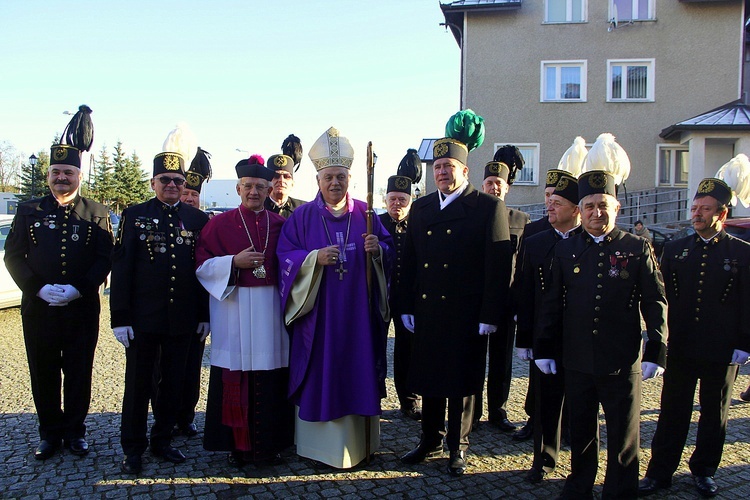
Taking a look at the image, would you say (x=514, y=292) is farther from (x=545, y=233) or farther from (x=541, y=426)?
(x=541, y=426)

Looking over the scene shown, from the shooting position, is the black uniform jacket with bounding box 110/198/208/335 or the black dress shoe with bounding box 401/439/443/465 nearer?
the black uniform jacket with bounding box 110/198/208/335

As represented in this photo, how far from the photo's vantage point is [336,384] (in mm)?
4301

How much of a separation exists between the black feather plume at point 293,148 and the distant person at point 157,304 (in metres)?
2.76

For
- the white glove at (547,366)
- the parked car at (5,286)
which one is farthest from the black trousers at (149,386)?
the parked car at (5,286)

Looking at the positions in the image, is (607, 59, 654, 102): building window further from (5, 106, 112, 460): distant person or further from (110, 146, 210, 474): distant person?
(5, 106, 112, 460): distant person

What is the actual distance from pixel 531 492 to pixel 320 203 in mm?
2573

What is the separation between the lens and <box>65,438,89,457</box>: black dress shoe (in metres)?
4.40

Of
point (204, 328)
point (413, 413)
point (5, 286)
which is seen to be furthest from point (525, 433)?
point (5, 286)

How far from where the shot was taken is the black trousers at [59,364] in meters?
4.44

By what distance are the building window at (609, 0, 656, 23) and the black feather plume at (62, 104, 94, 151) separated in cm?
1962

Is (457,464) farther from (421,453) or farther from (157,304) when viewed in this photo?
(157,304)

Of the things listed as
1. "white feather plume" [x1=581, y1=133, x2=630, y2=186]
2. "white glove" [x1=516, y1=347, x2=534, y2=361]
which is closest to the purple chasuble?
"white glove" [x1=516, y1=347, x2=534, y2=361]

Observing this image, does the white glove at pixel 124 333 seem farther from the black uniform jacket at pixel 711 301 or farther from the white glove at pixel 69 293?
the black uniform jacket at pixel 711 301

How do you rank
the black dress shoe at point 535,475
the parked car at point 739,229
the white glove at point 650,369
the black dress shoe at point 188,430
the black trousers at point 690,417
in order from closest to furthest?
1. the white glove at point 650,369
2. the black trousers at point 690,417
3. the black dress shoe at point 535,475
4. the black dress shoe at point 188,430
5. the parked car at point 739,229
